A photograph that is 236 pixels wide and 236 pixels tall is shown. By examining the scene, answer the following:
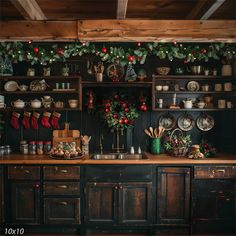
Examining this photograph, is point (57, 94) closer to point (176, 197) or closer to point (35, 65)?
point (35, 65)

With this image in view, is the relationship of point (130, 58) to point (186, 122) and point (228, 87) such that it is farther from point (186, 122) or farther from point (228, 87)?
point (228, 87)

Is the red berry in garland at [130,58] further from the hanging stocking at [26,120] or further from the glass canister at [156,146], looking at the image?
the hanging stocking at [26,120]

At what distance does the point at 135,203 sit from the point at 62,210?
0.92 m

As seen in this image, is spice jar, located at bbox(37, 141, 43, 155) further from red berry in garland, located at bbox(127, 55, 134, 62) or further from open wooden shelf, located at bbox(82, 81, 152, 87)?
red berry in garland, located at bbox(127, 55, 134, 62)

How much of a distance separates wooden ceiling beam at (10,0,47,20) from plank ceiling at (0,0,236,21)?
3cm

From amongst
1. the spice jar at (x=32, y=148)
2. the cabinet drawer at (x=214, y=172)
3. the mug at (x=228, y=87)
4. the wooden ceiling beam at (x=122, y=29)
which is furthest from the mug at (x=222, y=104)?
the spice jar at (x=32, y=148)

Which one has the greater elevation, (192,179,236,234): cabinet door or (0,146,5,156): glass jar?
(0,146,5,156): glass jar

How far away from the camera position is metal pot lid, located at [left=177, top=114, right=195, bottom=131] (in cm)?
383

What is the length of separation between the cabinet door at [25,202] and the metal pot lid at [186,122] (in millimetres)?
2166

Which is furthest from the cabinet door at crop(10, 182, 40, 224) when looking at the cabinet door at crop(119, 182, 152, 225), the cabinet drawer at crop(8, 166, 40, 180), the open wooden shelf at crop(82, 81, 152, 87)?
the open wooden shelf at crop(82, 81, 152, 87)

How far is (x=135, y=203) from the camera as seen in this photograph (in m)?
3.23

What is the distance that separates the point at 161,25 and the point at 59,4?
1165mm

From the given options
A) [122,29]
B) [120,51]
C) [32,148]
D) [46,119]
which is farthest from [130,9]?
[32,148]

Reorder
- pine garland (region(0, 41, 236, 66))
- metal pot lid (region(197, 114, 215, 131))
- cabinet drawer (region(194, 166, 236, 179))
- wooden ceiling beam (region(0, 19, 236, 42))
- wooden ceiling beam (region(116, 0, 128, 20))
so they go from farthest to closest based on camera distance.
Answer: metal pot lid (region(197, 114, 215, 131))
pine garland (region(0, 41, 236, 66))
cabinet drawer (region(194, 166, 236, 179))
wooden ceiling beam (region(0, 19, 236, 42))
wooden ceiling beam (region(116, 0, 128, 20))
